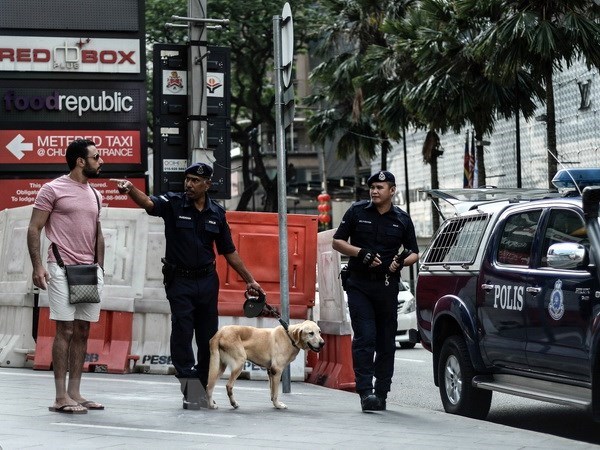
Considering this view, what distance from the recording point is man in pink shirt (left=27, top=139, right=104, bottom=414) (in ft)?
31.3

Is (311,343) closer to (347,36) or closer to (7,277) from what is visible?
(7,277)

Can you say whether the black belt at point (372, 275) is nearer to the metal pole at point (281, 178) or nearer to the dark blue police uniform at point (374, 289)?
the dark blue police uniform at point (374, 289)

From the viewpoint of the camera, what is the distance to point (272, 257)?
14.6m

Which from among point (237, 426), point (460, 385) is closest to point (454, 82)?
point (460, 385)

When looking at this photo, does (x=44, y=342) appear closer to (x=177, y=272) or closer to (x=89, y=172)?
(x=177, y=272)

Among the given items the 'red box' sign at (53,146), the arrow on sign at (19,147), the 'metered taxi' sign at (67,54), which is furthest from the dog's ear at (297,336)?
the 'metered taxi' sign at (67,54)

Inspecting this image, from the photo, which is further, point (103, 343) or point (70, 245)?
point (103, 343)

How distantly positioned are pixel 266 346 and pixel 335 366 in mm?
3434

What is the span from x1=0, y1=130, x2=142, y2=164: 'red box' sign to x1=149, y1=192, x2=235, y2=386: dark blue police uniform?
903 cm

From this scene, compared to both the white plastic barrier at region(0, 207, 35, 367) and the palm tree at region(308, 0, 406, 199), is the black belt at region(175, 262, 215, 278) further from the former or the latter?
the palm tree at region(308, 0, 406, 199)

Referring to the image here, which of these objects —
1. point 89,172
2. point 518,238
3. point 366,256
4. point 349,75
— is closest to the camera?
point 89,172

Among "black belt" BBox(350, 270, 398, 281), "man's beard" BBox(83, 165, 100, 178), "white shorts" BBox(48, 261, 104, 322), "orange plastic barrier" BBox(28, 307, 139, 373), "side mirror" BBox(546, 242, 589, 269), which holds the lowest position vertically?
"orange plastic barrier" BBox(28, 307, 139, 373)

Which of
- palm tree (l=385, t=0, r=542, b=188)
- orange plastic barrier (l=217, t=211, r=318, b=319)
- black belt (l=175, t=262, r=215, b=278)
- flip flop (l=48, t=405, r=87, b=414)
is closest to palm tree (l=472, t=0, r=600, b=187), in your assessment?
palm tree (l=385, t=0, r=542, b=188)

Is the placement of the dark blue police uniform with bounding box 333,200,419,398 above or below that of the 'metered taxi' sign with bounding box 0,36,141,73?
below
